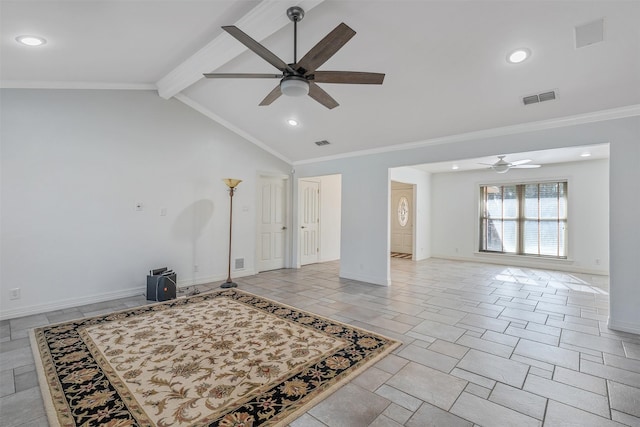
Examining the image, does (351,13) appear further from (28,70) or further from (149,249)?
(149,249)

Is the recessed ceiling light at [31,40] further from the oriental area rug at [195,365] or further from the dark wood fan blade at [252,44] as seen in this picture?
the oriental area rug at [195,365]

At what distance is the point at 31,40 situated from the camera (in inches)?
110

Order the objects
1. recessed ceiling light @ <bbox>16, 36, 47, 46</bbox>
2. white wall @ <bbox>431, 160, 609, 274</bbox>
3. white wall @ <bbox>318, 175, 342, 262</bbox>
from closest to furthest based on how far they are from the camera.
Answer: recessed ceiling light @ <bbox>16, 36, 47, 46</bbox>
white wall @ <bbox>431, 160, 609, 274</bbox>
white wall @ <bbox>318, 175, 342, 262</bbox>

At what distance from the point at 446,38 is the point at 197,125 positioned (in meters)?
4.19

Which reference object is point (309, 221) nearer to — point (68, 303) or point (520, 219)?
point (68, 303)

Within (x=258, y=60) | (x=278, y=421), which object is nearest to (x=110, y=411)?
(x=278, y=421)

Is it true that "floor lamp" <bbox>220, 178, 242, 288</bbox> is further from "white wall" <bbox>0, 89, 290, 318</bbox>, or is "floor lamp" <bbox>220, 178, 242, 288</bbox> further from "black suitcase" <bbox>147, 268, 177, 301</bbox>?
"black suitcase" <bbox>147, 268, 177, 301</bbox>

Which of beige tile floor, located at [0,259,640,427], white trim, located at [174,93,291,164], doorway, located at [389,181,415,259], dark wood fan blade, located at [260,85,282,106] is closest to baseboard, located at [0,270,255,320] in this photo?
beige tile floor, located at [0,259,640,427]

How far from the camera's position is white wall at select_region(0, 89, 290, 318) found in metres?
3.66

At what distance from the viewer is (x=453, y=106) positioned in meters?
3.77

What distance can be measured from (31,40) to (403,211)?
8473 millimetres

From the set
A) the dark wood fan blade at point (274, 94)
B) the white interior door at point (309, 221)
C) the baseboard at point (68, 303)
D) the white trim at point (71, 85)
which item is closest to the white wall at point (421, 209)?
the white interior door at point (309, 221)

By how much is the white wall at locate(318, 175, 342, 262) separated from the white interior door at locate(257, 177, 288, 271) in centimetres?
118

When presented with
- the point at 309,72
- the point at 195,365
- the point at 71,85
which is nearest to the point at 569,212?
the point at 309,72
